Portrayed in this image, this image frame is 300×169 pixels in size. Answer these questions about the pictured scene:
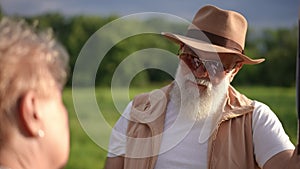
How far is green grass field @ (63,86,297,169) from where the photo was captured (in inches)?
420

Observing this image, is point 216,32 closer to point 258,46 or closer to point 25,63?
point 25,63

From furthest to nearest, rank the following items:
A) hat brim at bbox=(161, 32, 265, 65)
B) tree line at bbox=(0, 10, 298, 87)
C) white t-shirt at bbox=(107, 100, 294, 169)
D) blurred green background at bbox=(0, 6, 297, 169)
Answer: tree line at bbox=(0, 10, 298, 87)
blurred green background at bbox=(0, 6, 297, 169)
hat brim at bbox=(161, 32, 265, 65)
white t-shirt at bbox=(107, 100, 294, 169)

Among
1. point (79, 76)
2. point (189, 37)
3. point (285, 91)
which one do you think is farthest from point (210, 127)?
point (285, 91)

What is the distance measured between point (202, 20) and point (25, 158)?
166cm

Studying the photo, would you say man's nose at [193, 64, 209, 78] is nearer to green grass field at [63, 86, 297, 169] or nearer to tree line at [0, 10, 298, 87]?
green grass field at [63, 86, 297, 169]

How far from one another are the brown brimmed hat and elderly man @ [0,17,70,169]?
1.37 meters

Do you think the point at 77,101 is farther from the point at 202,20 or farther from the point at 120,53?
the point at 120,53

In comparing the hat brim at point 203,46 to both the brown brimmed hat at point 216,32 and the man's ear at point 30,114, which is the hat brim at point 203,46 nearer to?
the brown brimmed hat at point 216,32

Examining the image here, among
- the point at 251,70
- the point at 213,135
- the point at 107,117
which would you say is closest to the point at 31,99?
the point at 213,135

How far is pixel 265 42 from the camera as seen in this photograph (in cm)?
1322

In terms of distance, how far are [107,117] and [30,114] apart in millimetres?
7996

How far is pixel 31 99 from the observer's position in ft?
4.44

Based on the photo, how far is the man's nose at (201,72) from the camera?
2.75 meters

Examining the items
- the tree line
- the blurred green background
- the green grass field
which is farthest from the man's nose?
the tree line
